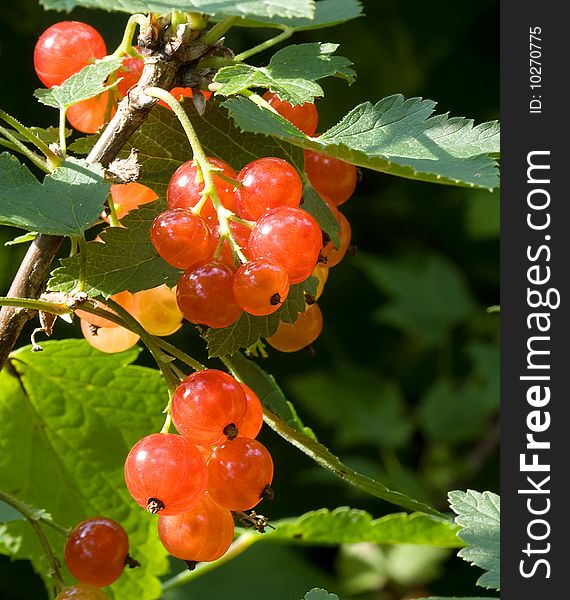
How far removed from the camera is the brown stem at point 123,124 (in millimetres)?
935

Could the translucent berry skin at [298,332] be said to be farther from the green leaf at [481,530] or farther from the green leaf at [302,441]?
the green leaf at [481,530]

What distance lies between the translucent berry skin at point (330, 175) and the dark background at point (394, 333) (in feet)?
5.04

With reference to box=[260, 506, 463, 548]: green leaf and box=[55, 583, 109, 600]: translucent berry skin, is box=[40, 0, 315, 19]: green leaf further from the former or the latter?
box=[260, 506, 463, 548]: green leaf

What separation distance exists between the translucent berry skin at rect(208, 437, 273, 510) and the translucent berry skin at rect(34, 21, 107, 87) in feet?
1.47

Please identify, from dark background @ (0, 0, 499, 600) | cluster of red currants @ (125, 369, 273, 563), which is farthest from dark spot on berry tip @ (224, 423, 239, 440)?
dark background @ (0, 0, 499, 600)

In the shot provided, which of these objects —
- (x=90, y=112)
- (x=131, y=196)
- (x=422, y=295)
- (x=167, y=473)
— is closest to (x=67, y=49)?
(x=90, y=112)

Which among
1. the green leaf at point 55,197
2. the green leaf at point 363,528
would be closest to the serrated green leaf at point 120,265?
the green leaf at point 55,197

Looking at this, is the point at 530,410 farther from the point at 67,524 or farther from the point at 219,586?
the point at 219,586

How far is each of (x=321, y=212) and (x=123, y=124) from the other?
0.72 ft

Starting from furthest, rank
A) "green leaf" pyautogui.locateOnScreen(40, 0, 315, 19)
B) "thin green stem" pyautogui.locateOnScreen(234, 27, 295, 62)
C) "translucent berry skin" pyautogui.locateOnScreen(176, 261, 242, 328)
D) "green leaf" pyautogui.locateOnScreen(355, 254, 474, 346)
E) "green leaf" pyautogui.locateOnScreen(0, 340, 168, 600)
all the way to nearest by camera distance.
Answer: "green leaf" pyautogui.locateOnScreen(355, 254, 474, 346) → "green leaf" pyautogui.locateOnScreen(0, 340, 168, 600) → "thin green stem" pyautogui.locateOnScreen(234, 27, 295, 62) → "translucent berry skin" pyautogui.locateOnScreen(176, 261, 242, 328) → "green leaf" pyautogui.locateOnScreen(40, 0, 315, 19)

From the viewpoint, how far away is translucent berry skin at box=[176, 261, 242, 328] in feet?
2.81

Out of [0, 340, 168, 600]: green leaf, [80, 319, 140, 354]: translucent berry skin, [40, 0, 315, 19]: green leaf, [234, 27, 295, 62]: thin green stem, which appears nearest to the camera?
[40, 0, 315, 19]: green leaf

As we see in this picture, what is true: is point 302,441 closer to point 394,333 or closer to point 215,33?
point 215,33

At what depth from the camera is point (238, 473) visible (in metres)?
0.89
